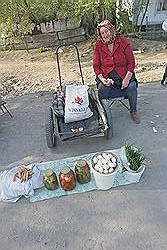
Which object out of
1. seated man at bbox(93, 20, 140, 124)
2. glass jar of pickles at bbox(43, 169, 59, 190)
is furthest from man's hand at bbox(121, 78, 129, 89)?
glass jar of pickles at bbox(43, 169, 59, 190)

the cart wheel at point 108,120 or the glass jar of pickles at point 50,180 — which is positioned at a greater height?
the cart wheel at point 108,120

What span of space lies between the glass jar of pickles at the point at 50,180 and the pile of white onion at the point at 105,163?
15.4 inches

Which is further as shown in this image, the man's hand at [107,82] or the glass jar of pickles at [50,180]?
the man's hand at [107,82]

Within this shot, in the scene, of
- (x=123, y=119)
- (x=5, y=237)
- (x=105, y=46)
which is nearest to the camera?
(x=5, y=237)

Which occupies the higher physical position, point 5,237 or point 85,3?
point 85,3

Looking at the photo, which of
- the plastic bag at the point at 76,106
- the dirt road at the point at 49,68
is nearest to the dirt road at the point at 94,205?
the plastic bag at the point at 76,106

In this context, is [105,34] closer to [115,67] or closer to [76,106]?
[115,67]

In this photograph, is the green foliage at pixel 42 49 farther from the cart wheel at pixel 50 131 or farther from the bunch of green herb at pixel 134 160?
the bunch of green herb at pixel 134 160

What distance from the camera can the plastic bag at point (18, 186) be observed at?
118 inches

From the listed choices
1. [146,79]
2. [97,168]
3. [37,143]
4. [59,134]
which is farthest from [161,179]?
[146,79]

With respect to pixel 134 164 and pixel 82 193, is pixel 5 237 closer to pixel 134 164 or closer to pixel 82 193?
pixel 82 193

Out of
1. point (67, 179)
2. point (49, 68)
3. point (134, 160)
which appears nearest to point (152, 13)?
point (49, 68)

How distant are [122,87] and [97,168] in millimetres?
1275

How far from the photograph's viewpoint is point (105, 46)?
377 cm
